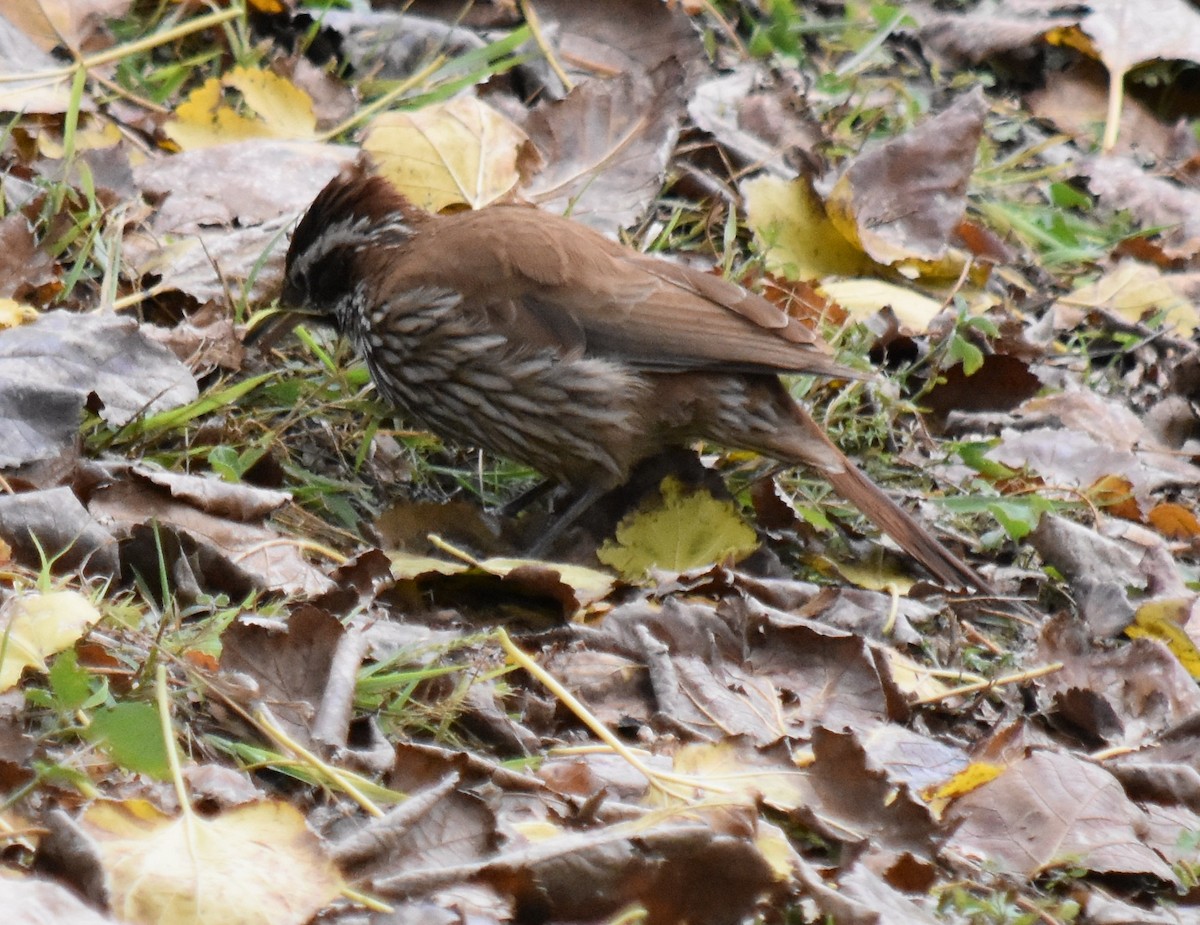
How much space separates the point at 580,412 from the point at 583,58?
2132 millimetres

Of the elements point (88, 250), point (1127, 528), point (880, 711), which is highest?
point (88, 250)

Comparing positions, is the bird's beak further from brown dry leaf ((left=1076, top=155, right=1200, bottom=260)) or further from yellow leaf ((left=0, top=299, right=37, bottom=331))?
brown dry leaf ((left=1076, top=155, right=1200, bottom=260))

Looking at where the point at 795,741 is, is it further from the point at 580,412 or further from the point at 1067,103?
the point at 1067,103

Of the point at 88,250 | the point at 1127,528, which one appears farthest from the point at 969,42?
the point at 88,250

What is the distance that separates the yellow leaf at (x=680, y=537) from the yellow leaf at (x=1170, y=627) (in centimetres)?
99

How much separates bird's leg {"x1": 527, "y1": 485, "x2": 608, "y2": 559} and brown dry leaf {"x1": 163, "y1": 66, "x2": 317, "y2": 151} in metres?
1.67

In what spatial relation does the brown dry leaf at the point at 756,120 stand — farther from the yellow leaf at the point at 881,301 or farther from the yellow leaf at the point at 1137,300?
the yellow leaf at the point at 1137,300

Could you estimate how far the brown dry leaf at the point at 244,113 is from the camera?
17.8ft

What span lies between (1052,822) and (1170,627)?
123cm

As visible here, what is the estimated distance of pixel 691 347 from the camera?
15.0 feet

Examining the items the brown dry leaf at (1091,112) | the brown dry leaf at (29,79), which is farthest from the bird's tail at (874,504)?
the brown dry leaf at (1091,112)

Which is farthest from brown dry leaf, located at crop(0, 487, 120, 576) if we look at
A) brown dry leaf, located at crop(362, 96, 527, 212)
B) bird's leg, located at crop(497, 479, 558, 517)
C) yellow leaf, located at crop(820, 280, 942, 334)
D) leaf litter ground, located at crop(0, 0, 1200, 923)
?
yellow leaf, located at crop(820, 280, 942, 334)

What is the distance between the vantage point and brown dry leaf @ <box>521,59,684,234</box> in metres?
5.60

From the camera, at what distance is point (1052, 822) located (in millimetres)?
3279
